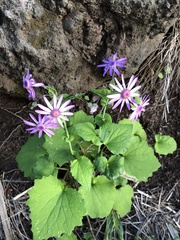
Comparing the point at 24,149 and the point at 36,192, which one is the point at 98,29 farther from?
the point at 36,192

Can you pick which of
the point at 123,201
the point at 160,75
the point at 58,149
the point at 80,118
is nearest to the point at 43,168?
the point at 58,149

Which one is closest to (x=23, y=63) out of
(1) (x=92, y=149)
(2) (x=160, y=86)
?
(1) (x=92, y=149)

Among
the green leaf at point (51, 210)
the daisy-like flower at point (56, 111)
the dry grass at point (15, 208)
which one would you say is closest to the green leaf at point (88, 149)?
the green leaf at point (51, 210)

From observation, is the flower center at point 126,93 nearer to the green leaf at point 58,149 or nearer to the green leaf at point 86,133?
the green leaf at point 86,133

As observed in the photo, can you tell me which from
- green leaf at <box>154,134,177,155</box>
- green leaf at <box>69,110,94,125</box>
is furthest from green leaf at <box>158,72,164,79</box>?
green leaf at <box>69,110,94,125</box>

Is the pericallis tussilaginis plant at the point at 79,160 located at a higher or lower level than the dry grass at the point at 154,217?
higher

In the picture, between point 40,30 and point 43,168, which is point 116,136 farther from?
point 40,30

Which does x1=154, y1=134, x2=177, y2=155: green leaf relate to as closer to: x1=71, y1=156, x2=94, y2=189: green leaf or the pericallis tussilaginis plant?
the pericallis tussilaginis plant
